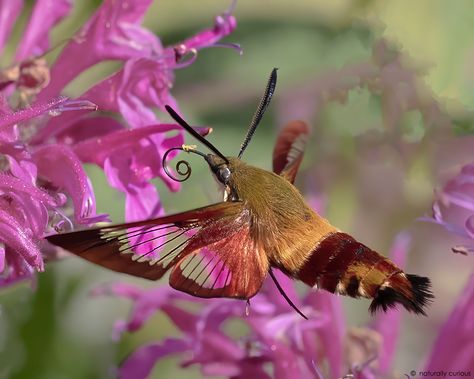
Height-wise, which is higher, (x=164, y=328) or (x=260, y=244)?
(x=260, y=244)

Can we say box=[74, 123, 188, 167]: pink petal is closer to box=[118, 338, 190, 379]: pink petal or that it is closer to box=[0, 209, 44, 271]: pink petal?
box=[0, 209, 44, 271]: pink petal

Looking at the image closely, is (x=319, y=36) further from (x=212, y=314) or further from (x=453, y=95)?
(x=212, y=314)

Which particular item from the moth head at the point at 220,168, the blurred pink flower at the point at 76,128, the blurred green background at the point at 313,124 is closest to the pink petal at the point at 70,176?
the blurred pink flower at the point at 76,128

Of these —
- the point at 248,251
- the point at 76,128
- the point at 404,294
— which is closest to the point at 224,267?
the point at 248,251

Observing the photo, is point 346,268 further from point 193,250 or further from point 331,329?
point 331,329

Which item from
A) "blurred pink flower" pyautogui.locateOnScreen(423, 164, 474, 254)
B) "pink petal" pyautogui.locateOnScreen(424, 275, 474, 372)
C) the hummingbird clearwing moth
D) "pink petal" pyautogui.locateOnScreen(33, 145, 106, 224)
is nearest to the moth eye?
the hummingbird clearwing moth

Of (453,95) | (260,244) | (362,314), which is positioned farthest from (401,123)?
(260,244)

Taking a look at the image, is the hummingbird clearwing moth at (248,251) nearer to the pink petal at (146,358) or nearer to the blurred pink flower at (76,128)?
the blurred pink flower at (76,128)
